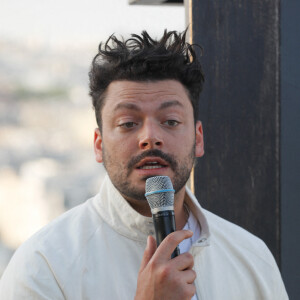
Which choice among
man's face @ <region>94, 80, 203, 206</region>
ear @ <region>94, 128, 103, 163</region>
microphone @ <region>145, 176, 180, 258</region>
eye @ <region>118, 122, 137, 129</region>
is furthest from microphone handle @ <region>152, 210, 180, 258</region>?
ear @ <region>94, 128, 103, 163</region>

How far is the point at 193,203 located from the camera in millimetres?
2150

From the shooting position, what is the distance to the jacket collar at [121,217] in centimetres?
195

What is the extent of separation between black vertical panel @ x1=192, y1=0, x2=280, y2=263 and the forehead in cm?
68

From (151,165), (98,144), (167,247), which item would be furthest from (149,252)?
(98,144)

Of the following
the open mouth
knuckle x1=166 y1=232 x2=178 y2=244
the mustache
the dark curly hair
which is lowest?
knuckle x1=166 y1=232 x2=178 y2=244

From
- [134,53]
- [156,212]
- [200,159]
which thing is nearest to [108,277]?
[156,212]

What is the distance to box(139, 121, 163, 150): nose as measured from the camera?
186cm

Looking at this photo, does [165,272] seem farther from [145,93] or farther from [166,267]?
[145,93]

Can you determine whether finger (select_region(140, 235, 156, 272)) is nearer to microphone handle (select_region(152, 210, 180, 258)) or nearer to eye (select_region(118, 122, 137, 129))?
microphone handle (select_region(152, 210, 180, 258))

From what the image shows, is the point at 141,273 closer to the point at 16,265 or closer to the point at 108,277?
the point at 108,277

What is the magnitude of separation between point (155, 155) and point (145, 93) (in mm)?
232

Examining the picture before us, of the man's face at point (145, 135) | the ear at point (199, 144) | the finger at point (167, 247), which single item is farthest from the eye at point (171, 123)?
the finger at point (167, 247)

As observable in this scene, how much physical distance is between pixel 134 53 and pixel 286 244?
1.11 m

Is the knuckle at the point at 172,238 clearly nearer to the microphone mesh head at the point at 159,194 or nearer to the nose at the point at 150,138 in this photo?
the microphone mesh head at the point at 159,194
